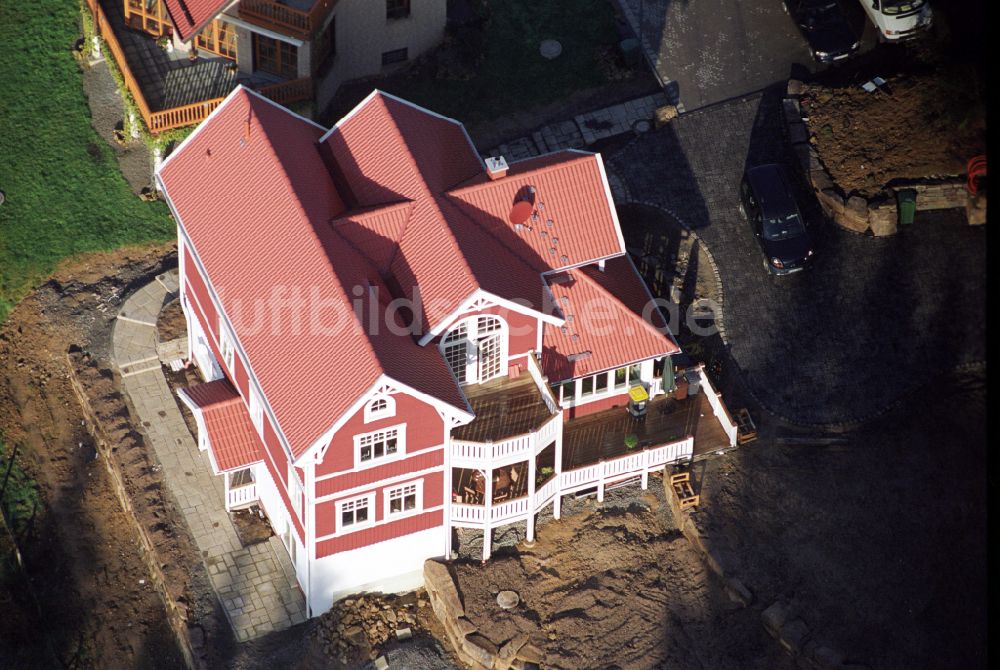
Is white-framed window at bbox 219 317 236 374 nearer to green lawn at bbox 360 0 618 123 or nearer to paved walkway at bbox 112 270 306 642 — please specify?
paved walkway at bbox 112 270 306 642

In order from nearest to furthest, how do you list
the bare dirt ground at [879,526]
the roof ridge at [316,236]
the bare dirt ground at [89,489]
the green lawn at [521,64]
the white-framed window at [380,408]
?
the white-framed window at [380,408] → the roof ridge at [316,236] → the bare dirt ground at [879,526] → the bare dirt ground at [89,489] → the green lawn at [521,64]

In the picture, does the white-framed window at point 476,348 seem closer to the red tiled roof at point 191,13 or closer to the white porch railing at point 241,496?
the white porch railing at point 241,496

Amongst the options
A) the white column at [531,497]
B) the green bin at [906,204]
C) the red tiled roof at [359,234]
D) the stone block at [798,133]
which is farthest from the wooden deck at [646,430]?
the stone block at [798,133]

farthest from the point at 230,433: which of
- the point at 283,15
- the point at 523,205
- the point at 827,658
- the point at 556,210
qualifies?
the point at 827,658

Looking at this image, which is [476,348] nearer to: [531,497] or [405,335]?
[405,335]

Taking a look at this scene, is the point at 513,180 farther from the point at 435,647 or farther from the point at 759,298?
the point at 435,647

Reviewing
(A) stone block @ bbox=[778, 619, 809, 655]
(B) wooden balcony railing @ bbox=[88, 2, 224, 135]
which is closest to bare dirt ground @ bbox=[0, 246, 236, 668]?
(B) wooden balcony railing @ bbox=[88, 2, 224, 135]

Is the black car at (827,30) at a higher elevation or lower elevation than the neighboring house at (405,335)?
higher
